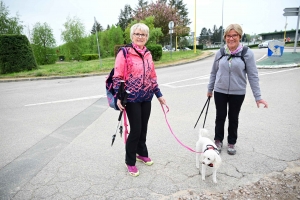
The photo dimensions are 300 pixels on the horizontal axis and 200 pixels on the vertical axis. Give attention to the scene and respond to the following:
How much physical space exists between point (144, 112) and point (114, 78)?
0.62 m

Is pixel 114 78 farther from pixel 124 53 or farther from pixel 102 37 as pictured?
pixel 102 37

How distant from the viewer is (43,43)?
25.5 m

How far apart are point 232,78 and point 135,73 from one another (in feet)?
4.74

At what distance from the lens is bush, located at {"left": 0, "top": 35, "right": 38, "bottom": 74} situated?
14406 mm

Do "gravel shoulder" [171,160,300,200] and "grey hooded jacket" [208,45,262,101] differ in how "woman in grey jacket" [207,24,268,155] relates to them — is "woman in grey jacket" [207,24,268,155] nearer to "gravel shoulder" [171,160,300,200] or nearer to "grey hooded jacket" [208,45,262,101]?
"grey hooded jacket" [208,45,262,101]

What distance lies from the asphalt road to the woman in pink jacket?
44 centimetres

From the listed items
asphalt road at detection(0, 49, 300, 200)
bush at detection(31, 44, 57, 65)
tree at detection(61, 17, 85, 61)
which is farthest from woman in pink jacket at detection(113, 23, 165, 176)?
tree at detection(61, 17, 85, 61)

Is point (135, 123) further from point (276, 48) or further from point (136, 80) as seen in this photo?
point (276, 48)

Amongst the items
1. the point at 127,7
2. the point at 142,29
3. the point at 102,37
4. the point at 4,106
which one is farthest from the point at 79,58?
the point at 127,7

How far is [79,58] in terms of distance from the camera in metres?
31.6

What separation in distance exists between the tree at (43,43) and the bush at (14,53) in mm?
11165

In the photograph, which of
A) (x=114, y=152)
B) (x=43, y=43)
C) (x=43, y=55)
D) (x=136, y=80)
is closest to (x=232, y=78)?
(x=136, y=80)

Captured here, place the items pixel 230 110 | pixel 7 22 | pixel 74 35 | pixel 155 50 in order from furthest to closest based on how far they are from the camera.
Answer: pixel 74 35 → pixel 7 22 → pixel 155 50 → pixel 230 110

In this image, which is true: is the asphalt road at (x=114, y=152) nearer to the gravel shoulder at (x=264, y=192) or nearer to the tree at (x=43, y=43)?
the gravel shoulder at (x=264, y=192)
